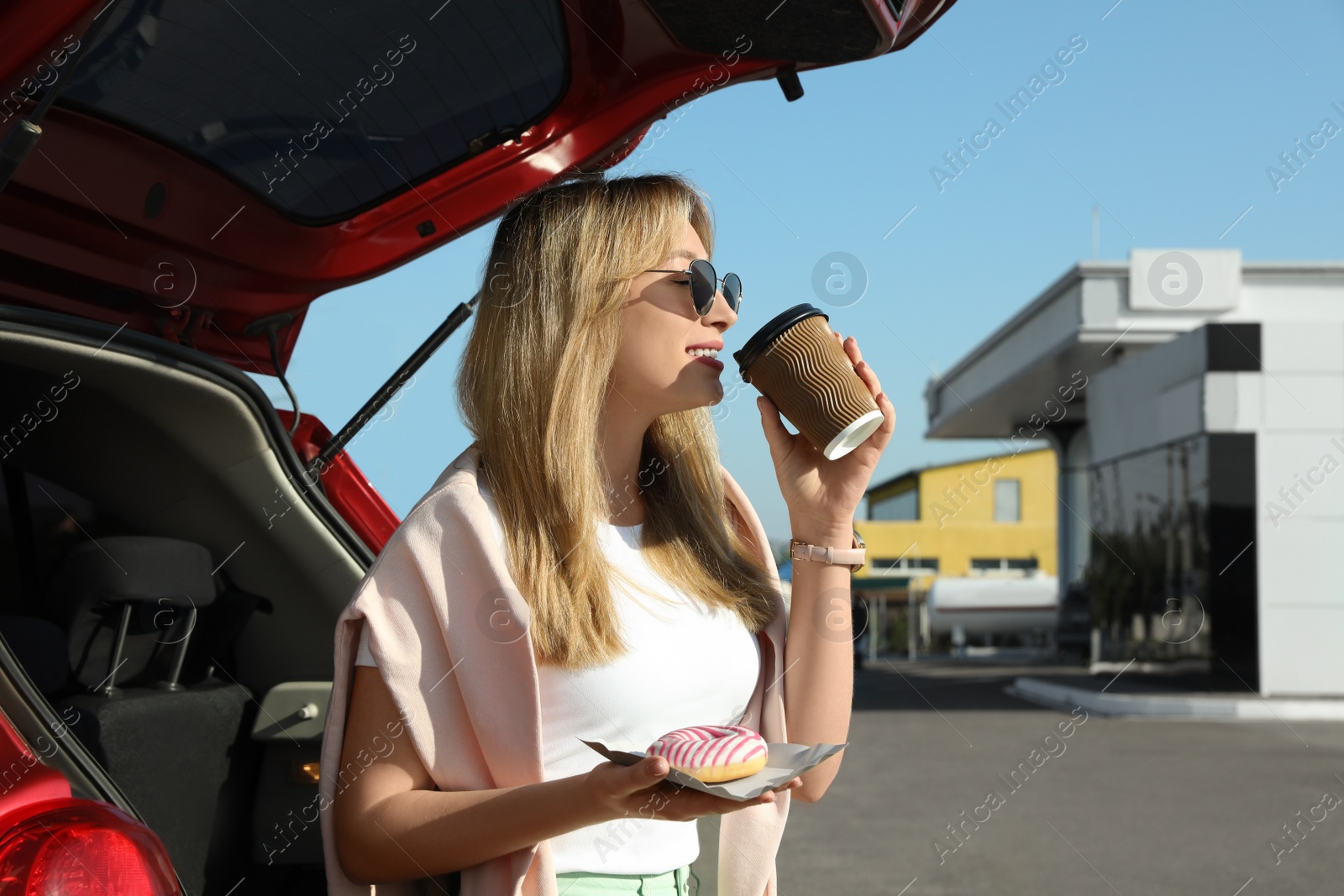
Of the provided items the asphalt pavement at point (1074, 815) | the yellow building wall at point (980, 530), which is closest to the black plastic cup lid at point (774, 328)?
the asphalt pavement at point (1074, 815)

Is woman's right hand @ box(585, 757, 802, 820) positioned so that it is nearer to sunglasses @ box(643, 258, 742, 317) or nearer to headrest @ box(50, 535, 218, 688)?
sunglasses @ box(643, 258, 742, 317)

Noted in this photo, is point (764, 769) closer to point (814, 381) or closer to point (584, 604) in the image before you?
point (584, 604)

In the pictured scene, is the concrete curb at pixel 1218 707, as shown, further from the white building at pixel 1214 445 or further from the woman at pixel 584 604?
the woman at pixel 584 604

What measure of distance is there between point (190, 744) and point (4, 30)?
1542mm

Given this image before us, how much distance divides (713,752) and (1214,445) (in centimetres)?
1600

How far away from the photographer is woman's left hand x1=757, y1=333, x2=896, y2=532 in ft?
7.11

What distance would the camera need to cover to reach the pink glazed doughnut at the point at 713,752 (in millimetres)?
1492

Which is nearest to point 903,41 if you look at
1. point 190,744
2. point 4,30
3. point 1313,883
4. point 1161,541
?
point 4,30

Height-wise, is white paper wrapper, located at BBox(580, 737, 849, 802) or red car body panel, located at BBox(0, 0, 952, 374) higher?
red car body panel, located at BBox(0, 0, 952, 374)

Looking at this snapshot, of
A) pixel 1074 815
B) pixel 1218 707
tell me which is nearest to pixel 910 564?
pixel 1218 707

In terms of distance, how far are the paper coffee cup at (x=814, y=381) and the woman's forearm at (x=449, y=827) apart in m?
0.81

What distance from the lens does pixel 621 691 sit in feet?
6.03

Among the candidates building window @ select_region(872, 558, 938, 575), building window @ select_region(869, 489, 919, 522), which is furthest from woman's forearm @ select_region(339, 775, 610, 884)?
building window @ select_region(869, 489, 919, 522)

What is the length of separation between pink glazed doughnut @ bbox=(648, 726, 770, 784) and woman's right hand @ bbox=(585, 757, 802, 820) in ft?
0.10
